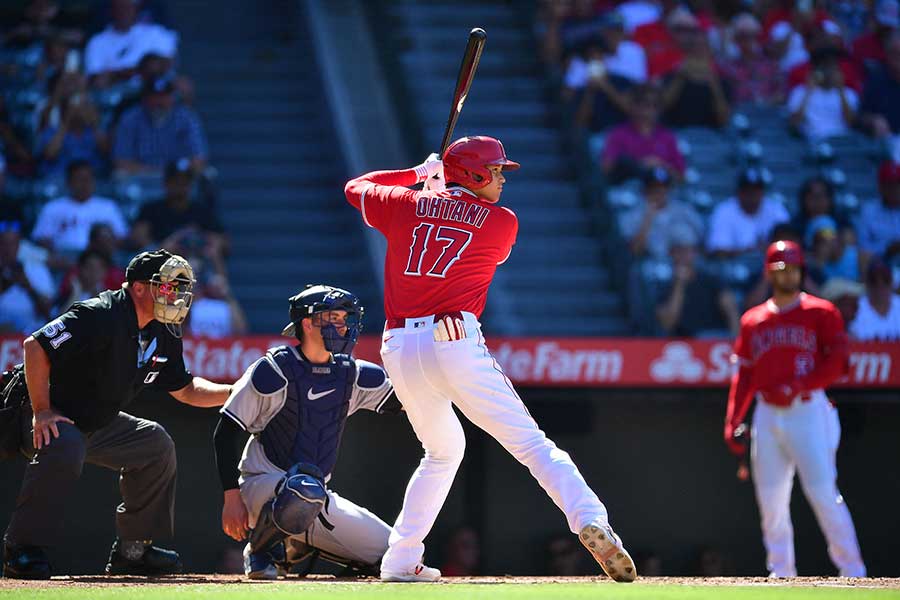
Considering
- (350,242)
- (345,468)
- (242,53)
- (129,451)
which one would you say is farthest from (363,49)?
(129,451)

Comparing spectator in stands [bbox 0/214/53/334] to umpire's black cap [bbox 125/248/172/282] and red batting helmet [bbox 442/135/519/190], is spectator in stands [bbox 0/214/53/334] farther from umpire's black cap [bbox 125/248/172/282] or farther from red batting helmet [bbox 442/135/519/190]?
red batting helmet [bbox 442/135/519/190]

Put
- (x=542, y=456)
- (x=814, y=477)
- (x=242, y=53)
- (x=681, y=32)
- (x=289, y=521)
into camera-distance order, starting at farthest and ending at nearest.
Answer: (x=242, y=53)
(x=681, y=32)
(x=814, y=477)
(x=289, y=521)
(x=542, y=456)

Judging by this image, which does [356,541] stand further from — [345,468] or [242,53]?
[242,53]

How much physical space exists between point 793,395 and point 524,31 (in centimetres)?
637

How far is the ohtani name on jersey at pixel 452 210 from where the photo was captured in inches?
219

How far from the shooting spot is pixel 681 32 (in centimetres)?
1230

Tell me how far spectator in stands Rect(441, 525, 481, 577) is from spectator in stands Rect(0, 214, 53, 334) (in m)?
2.88

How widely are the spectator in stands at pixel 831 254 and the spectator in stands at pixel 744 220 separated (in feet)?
1.06

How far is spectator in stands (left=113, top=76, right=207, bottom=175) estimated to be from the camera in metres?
10.5

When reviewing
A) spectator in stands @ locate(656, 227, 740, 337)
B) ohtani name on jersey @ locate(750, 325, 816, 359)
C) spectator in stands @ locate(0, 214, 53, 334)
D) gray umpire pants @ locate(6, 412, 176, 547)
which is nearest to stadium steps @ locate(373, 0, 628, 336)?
spectator in stands @ locate(656, 227, 740, 337)

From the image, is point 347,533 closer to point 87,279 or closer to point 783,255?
point 783,255

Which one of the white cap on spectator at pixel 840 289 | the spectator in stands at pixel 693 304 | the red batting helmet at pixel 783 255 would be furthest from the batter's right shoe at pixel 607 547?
the white cap on spectator at pixel 840 289

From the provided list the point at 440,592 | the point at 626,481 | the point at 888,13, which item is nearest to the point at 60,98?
the point at 626,481

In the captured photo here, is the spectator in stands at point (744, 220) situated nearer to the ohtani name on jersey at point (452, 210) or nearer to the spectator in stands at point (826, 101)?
the spectator in stands at point (826, 101)
